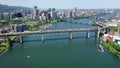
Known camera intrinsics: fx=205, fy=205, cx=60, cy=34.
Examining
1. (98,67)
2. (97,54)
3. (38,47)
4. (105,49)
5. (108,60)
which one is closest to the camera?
(98,67)

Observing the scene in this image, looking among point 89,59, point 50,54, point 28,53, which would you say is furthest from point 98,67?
point 28,53

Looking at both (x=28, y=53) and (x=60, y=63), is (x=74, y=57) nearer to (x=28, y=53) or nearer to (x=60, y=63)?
(x=60, y=63)

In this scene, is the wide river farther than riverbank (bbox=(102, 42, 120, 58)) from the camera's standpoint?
No

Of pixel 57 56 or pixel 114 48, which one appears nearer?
pixel 57 56

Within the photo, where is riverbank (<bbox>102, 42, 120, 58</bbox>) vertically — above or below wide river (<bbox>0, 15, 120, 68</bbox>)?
above

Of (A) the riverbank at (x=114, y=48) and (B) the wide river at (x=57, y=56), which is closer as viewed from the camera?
(B) the wide river at (x=57, y=56)

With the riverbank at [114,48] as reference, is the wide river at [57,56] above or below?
below

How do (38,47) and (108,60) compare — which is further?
(38,47)

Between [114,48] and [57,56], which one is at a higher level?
[114,48]
